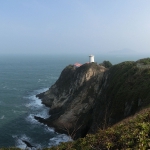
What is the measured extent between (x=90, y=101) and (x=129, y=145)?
40.8 meters

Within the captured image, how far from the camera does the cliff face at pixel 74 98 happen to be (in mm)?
45200

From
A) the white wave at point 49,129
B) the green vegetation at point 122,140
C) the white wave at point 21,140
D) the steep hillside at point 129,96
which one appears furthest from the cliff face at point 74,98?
the green vegetation at point 122,140

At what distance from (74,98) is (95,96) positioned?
725 cm

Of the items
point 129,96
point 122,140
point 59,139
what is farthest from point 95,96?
point 122,140

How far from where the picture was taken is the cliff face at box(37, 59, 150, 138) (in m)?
27.2

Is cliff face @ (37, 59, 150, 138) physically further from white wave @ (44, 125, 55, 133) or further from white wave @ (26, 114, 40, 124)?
white wave @ (26, 114, 40, 124)

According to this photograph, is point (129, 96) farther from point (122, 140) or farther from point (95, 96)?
point (95, 96)

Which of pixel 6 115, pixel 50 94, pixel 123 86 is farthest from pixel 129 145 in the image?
pixel 50 94

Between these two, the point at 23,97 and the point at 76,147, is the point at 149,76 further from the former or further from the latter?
the point at 23,97

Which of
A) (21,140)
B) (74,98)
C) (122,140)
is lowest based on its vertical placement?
(21,140)

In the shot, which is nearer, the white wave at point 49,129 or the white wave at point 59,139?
the white wave at point 59,139

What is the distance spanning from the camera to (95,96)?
4934 cm

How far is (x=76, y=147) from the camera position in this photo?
1188 centimetres

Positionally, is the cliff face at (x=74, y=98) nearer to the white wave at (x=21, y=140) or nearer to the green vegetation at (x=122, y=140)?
the white wave at (x=21, y=140)
